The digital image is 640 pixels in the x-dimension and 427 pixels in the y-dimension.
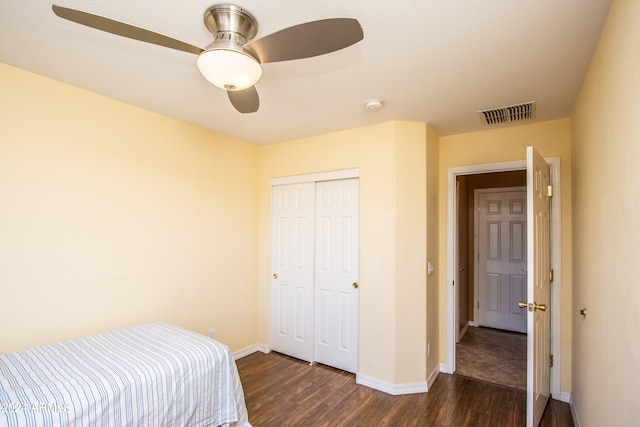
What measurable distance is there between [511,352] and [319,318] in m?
2.32

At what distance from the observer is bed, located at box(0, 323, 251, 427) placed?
1.36 m

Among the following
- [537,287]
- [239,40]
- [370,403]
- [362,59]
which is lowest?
[370,403]

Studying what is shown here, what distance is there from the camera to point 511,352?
139 inches

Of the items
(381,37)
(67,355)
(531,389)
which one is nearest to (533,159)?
(381,37)

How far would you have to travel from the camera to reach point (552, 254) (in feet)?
8.52

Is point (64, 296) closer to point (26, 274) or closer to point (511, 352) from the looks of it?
point (26, 274)

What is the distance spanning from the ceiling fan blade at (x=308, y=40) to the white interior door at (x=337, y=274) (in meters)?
1.86

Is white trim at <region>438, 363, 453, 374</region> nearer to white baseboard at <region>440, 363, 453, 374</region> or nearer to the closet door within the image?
white baseboard at <region>440, 363, 453, 374</region>

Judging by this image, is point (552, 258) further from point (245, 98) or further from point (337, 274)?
point (245, 98)

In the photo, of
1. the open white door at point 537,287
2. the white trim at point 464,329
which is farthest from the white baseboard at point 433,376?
the white trim at point 464,329

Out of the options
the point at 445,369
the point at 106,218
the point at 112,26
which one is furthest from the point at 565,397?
the point at 106,218

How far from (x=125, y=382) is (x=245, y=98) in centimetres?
161

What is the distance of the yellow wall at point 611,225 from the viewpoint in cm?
107

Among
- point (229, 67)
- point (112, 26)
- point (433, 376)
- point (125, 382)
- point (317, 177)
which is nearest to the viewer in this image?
point (112, 26)
